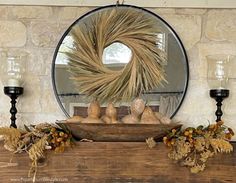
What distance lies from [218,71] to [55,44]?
980mm

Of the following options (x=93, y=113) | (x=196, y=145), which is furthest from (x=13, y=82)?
(x=196, y=145)

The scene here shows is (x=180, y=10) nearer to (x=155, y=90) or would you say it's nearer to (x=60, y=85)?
(x=155, y=90)

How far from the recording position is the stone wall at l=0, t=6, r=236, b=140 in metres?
2.43

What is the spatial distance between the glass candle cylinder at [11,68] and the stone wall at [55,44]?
12 centimetres

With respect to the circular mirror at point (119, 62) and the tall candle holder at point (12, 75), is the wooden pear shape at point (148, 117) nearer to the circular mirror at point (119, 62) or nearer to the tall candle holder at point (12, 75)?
the circular mirror at point (119, 62)

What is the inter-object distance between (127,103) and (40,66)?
0.57 metres

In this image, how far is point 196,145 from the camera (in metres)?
→ 2.07

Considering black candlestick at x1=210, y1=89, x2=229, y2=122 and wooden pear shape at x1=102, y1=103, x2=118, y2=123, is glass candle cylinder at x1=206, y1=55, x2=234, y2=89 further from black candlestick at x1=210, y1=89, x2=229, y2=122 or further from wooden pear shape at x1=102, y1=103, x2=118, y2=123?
wooden pear shape at x1=102, y1=103, x2=118, y2=123

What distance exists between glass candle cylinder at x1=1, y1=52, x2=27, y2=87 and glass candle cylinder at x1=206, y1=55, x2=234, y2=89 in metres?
1.10

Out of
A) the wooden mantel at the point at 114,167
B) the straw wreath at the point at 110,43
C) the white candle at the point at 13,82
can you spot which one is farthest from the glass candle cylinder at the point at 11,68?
the wooden mantel at the point at 114,167

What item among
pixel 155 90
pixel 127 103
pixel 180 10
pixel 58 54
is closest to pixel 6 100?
pixel 58 54

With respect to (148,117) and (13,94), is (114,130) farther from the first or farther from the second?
(13,94)

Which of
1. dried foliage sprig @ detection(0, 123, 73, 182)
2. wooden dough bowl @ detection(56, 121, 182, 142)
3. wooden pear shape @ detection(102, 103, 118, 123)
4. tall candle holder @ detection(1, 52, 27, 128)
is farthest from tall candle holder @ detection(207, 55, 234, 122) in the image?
tall candle holder @ detection(1, 52, 27, 128)

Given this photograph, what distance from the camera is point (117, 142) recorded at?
6.95 ft
